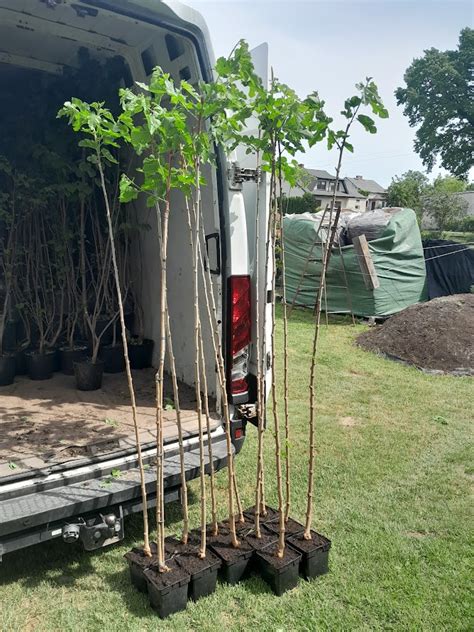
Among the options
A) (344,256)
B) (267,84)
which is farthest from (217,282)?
(344,256)

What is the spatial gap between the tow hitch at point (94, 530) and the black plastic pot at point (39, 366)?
2.20m

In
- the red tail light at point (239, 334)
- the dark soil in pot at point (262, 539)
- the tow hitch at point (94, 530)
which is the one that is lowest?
the dark soil in pot at point (262, 539)

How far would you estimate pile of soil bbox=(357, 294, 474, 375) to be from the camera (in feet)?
21.3

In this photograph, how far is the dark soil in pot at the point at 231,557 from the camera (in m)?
2.30

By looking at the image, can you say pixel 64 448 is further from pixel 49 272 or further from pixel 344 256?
pixel 344 256

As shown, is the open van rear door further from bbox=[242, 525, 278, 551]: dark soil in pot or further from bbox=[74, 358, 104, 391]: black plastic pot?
bbox=[74, 358, 104, 391]: black plastic pot

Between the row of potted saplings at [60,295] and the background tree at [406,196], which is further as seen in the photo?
the background tree at [406,196]

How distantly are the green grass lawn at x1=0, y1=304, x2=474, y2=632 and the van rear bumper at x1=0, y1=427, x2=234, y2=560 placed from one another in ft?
1.01

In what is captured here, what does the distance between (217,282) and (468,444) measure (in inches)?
104

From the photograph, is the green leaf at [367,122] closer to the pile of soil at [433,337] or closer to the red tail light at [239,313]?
the red tail light at [239,313]

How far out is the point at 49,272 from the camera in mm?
4613

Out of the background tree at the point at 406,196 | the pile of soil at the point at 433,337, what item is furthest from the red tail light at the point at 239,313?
the background tree at the point at 406,196

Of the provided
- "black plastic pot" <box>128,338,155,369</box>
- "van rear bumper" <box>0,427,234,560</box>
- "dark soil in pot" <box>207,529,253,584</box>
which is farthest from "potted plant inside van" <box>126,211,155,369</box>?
"dark soil in pot" <box>207,529,253,584</box>

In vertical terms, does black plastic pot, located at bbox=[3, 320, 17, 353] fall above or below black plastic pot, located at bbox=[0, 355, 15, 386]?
above
